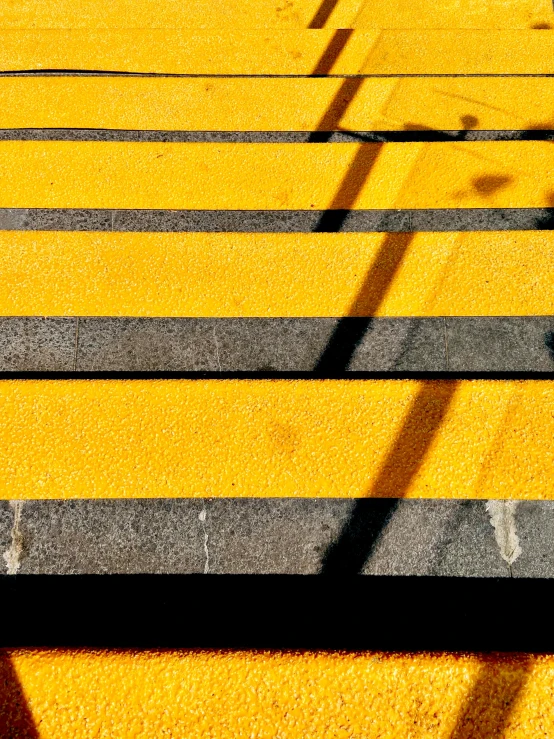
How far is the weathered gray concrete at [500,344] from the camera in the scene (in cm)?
268

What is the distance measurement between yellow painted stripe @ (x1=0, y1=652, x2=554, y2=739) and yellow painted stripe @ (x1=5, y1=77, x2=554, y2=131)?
2.94 metres

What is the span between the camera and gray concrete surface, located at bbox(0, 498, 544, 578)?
7.61 ft

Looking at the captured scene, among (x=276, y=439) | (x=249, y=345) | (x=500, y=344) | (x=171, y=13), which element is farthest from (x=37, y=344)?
(x=171, y=13)

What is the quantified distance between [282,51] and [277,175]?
121 centimetres

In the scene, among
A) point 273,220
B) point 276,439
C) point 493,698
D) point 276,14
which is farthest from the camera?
point 276,14

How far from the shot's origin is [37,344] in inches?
108

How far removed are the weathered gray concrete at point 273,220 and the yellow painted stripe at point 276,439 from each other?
102 centimetres

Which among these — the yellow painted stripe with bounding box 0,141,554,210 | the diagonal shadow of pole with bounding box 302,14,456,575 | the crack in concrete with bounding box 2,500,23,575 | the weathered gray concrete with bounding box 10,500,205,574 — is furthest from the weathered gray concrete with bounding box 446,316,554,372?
the crack in concrete with bounding box 2,500,23,575

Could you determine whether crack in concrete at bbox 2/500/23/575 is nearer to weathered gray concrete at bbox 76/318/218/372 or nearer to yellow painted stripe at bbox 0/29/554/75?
weathered gray concrete at bbox 76/318/218/372

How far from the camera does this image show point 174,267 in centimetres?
282

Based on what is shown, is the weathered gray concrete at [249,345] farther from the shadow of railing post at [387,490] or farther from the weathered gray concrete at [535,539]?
the weathered gray concrete at [535,539]

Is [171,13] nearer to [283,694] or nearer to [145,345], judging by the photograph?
[145,345]

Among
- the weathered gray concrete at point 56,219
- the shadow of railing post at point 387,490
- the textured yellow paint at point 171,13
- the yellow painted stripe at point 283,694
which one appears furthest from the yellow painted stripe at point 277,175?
the yellow painted stripe at point 283,694

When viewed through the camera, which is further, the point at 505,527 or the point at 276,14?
the point at 276,14
